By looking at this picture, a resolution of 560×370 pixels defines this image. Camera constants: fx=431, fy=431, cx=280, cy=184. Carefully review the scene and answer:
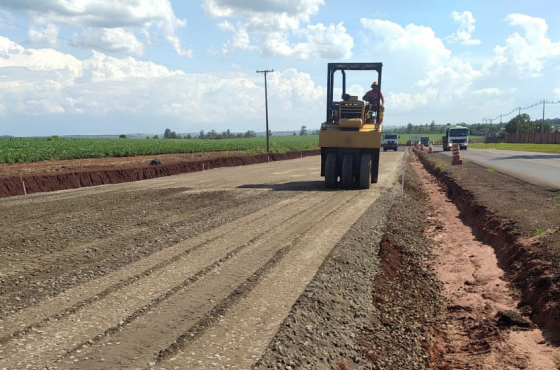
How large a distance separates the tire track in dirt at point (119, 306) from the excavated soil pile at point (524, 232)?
4147mm

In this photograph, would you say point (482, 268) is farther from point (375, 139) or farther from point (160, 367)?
point (375, 139)

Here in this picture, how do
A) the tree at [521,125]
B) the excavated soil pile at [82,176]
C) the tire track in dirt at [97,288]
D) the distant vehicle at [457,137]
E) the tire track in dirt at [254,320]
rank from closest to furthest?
1. the tire track in dirt at [254,320]
2. the tire track in dirt at [97,288]
3. the excavated soil pile at [82,176]
4. the distant vehicle at [457,137]
5. the tree at [521,125]

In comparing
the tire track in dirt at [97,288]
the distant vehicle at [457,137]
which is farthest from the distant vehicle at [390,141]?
the tire track in dirt at [97,288]

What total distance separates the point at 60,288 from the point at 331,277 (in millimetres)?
3595

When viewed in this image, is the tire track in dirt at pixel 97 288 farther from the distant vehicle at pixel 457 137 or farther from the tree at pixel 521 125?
the tree at pixel 521 125

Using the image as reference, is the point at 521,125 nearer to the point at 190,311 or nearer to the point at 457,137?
the point at 457,137

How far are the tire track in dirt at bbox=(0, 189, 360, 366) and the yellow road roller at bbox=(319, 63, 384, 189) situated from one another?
8.38 m

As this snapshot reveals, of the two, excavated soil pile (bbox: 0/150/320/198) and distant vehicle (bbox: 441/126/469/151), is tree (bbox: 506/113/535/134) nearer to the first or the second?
distant vehicle (bbox: 441/126/469/151)

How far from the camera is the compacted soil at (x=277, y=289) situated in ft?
13.6

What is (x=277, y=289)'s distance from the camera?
555cm

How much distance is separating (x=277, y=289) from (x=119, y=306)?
1.91 metres

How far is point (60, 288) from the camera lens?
5.50 meters

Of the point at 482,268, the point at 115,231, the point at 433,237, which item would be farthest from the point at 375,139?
the point at 115,231

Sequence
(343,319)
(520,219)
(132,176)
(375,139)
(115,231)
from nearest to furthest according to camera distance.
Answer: (343,319), (115,231), (520,219), (375,139), (132,176)
